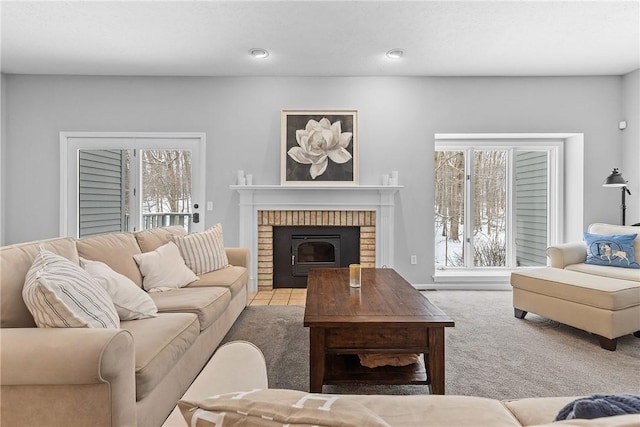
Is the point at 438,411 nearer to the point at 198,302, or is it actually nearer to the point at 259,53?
the point at 198,302

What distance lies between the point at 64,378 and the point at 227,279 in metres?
1.67

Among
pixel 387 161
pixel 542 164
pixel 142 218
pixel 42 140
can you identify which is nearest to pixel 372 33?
pixel 387 161

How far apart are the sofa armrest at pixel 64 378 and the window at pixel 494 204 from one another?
4.20 m

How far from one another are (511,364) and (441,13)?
2724 mm

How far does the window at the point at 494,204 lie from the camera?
15.2 ft

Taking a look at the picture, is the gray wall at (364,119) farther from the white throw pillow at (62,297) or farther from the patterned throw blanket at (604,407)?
the patterned throw blanket at (604,407)

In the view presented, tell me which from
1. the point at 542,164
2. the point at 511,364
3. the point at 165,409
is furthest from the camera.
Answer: the point at 542,164

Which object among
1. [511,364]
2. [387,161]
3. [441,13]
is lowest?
[511,364]

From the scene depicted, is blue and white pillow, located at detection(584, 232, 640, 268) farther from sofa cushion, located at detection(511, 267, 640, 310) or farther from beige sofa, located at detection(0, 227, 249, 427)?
beige sofa, located at detection(0, 227, 249, 427)

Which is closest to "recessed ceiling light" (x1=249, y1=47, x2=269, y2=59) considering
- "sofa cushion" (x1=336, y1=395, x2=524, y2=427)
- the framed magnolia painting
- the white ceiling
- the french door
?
the white ceiling

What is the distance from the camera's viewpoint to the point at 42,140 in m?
4.27

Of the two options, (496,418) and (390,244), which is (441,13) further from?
(496,418)

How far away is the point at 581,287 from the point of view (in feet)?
8.68

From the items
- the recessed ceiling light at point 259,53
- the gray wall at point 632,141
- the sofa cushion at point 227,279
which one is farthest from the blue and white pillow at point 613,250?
the recessed ceiling light at point 259,53
